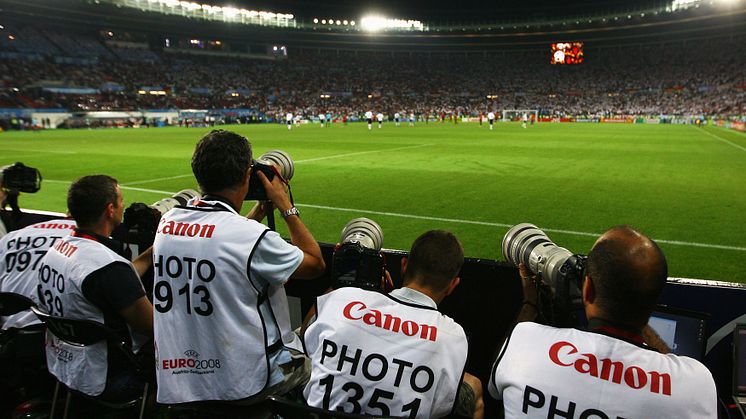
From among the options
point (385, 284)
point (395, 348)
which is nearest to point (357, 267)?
point (385, 284)

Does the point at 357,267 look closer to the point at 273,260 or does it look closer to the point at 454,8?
the point at 273,260

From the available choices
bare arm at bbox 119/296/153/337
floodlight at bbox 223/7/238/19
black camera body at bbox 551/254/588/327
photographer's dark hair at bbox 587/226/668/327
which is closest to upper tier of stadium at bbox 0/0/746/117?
floodlight at bbox 223/7/238/19

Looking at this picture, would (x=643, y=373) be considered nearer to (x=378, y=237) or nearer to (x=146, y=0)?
(x=378, y=237)

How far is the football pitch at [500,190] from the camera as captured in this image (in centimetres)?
733

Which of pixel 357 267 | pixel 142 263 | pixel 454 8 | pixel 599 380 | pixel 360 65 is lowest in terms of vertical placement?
pixel 142 263

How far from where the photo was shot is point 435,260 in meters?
2.29

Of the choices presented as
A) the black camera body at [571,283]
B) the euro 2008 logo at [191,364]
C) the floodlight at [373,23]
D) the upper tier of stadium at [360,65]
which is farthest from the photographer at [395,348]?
the floodlight at [373,23]

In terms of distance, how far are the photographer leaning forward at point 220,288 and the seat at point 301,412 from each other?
0.48 m

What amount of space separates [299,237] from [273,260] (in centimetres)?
33

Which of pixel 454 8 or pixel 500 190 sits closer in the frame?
pixel 500 190

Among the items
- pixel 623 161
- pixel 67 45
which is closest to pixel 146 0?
pixel 67 45

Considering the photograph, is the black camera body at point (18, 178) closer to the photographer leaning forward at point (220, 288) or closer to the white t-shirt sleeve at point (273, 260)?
the photographer leaning forward at point (220, 288)

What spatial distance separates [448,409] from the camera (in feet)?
7.09

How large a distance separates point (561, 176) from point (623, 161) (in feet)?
14.2
